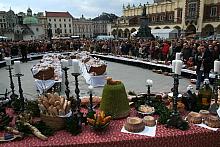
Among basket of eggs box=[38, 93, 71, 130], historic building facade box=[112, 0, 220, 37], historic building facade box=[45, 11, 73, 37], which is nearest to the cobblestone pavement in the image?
basket of eggs box=[38, 93, 71, 130]

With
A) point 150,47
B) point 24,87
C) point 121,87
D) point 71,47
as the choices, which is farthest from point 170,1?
point 121,87

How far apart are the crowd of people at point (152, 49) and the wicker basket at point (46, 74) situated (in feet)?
19.2

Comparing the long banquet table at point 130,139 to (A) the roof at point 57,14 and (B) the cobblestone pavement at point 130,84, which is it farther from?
(A) the roof at point 57,14

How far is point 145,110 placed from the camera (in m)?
4.67

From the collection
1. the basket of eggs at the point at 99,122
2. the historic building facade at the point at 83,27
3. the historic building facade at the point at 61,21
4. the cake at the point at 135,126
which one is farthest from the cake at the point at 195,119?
the historic building facade at the point at 83,27

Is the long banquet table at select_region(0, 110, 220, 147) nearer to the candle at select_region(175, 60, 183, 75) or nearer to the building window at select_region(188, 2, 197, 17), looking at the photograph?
the candle at select_region(175, 60, 183, 75)

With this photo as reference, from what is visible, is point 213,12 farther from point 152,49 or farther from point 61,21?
point 61,21

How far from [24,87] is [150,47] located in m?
10.2

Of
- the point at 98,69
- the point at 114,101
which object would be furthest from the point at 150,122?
the point at 98,69

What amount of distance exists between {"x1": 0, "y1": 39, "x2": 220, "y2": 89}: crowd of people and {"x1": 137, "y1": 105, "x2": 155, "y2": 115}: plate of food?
16.9ft

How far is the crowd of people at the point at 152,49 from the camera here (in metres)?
9.62

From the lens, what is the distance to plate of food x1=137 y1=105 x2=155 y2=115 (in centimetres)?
462

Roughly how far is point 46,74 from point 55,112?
5.98 meters

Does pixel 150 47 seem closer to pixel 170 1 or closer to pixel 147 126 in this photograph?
pixel 147 126
